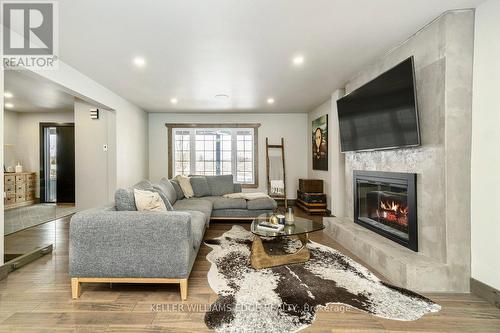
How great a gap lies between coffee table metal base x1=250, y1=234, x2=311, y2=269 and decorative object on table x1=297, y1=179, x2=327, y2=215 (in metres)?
2.58

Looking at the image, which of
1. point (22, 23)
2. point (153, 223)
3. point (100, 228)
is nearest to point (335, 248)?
point (153, 223)

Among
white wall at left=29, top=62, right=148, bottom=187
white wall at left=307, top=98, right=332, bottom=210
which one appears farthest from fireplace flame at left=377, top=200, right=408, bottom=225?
white wall at left=29, top=62, right=148, bottom=187

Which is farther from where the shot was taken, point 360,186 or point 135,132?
point 135,132

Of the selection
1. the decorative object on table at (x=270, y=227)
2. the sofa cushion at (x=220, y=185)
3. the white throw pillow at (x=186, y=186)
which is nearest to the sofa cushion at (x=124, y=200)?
the decorative object on table at (x=270, y=227)

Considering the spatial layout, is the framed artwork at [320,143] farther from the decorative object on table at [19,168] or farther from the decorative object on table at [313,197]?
the decorative object on table at [19,168]

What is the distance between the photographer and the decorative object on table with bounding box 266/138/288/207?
633cm

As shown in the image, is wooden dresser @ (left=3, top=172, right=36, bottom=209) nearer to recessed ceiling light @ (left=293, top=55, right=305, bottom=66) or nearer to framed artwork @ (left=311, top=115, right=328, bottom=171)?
recessed ceiling light @ (left=293, top=55, right=305, bottom=66)

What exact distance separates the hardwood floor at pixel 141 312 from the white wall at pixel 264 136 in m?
4.40

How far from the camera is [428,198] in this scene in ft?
7.70

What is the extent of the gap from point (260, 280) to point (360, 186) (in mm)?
2178

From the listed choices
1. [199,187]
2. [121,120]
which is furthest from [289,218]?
[121,120]

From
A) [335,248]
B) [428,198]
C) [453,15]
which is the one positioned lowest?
[335,248]

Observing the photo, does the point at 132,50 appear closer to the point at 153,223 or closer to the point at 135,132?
the point at 153,223

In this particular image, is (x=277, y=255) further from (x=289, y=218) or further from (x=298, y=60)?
(x=298, y=60)
